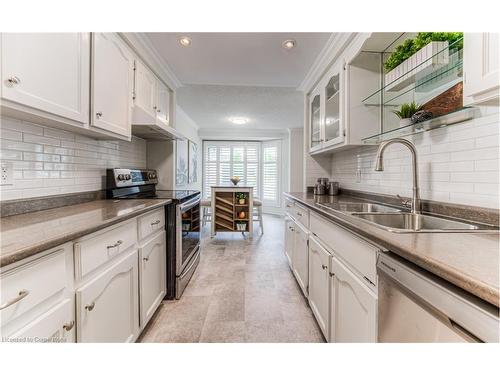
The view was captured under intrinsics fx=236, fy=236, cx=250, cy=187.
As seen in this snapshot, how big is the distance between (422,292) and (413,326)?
0.13 m

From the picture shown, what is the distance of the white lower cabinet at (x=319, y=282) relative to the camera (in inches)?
56.7

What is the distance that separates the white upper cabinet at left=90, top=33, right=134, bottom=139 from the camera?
1.51 metres

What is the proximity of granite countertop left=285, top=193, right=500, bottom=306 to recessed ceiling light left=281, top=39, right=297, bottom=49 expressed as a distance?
180 cm

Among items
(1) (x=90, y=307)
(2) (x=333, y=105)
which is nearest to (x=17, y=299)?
(1) (x=90, y=307)

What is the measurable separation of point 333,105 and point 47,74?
2.19 metres

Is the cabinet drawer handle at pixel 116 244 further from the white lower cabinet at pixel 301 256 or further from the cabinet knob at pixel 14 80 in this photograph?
the white lower cabinet at pixel 301 256

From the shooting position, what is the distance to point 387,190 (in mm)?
1891

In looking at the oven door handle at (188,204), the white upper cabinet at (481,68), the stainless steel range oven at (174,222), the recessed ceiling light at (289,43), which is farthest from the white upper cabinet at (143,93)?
the white upper cabinet at (481,68)

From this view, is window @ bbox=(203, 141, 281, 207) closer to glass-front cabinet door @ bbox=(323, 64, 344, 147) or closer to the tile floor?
the tile floor

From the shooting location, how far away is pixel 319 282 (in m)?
1.61

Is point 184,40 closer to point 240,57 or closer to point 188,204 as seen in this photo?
point 240,57

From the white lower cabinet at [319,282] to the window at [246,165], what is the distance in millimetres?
4796
